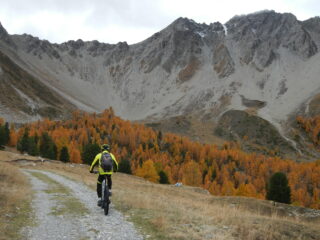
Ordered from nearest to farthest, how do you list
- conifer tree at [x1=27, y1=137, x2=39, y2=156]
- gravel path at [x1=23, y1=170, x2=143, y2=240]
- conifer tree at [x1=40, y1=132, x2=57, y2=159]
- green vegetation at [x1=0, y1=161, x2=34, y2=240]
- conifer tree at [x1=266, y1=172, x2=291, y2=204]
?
green vegetation at [x1=0, y1=161, x2=34, y2=240]
gravel path at [x1=23, y1=170, x2=143, y2=240]
conifer tree at [x1=266, y1=172, x2=291, y2=204]
conifer tree at [x1=27, y1=137, x2=39, y2=156]
conifer tree at [x1=40, y1=132, x2=57, y2=159]

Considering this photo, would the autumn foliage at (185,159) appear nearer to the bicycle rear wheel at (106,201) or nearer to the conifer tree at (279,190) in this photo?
the conifer tree at (279,190)

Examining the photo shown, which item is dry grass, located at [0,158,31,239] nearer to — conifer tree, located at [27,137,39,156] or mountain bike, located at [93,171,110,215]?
mountain bike, located at [93,171,110,215]

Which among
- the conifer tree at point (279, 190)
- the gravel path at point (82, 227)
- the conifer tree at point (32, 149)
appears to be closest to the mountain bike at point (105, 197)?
the gravel path at point (82, 227)

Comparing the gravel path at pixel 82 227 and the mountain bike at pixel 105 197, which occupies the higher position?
the mountain bike at pixel 105 197

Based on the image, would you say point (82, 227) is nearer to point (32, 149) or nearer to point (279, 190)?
point (279, 190)

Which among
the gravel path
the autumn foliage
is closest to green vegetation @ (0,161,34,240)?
the gravel path

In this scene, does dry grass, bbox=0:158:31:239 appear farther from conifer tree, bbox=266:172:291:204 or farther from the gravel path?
conifer tree, bbox=266:172:291:204

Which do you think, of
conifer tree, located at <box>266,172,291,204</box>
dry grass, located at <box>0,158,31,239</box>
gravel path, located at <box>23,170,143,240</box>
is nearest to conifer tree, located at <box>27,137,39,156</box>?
conifer tree, located at <box>266,172,291,204</box>

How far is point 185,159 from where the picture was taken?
15412 centimetres

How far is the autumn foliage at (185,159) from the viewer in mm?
119688

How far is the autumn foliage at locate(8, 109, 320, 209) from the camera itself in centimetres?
11969

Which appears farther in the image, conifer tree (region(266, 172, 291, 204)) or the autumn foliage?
the autumn foliage

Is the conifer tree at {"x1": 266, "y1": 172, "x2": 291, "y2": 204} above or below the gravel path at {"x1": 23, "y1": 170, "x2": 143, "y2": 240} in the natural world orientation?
below

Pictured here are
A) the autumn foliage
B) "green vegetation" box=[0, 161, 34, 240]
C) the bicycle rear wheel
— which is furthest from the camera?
the autumn foliage
